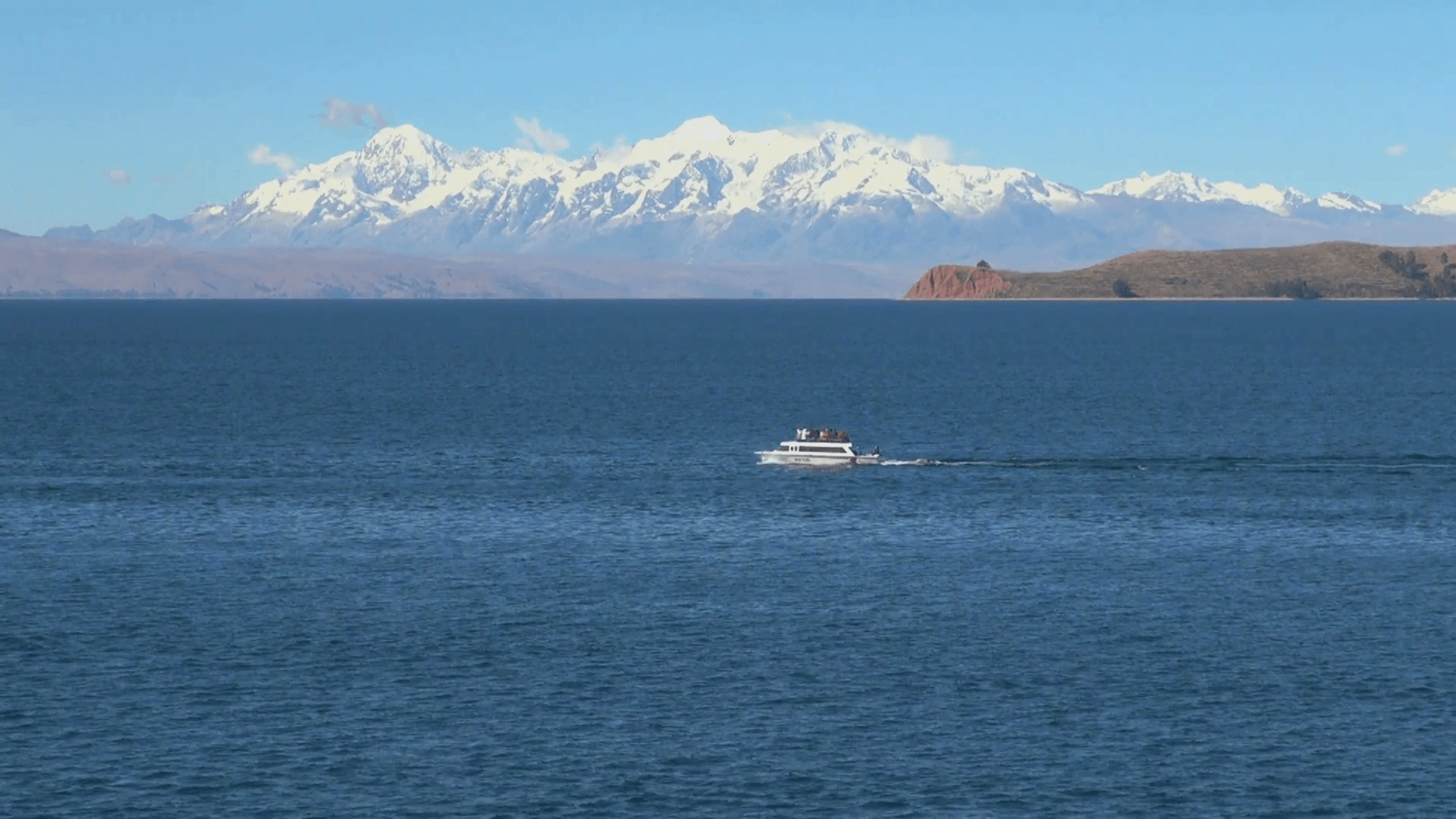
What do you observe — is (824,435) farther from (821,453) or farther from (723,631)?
(723,631)

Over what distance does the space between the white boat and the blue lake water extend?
6.73ft

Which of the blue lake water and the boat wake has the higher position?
the boat wake

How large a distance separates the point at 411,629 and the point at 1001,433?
78.8 metres

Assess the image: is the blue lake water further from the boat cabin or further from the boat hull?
the boat cabin

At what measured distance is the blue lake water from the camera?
185ft

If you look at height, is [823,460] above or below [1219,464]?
below

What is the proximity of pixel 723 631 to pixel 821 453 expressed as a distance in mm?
52399

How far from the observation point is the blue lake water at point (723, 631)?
56.3m

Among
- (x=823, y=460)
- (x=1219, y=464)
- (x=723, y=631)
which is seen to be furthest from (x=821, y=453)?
(x=723, y=631)

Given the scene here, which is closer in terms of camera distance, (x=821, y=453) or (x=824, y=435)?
(x=821, y=453)

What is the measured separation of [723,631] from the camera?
73938 mm

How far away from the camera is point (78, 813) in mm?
53094

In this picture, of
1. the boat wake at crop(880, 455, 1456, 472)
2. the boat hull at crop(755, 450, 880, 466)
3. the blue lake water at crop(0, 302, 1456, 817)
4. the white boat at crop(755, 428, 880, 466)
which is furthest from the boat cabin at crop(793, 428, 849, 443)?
the blue lake water at crop(0, 302, 1456, 817)

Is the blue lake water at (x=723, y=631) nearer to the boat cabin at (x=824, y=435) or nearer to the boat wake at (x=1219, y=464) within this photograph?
the boat wake at (x=1219, y=464)
